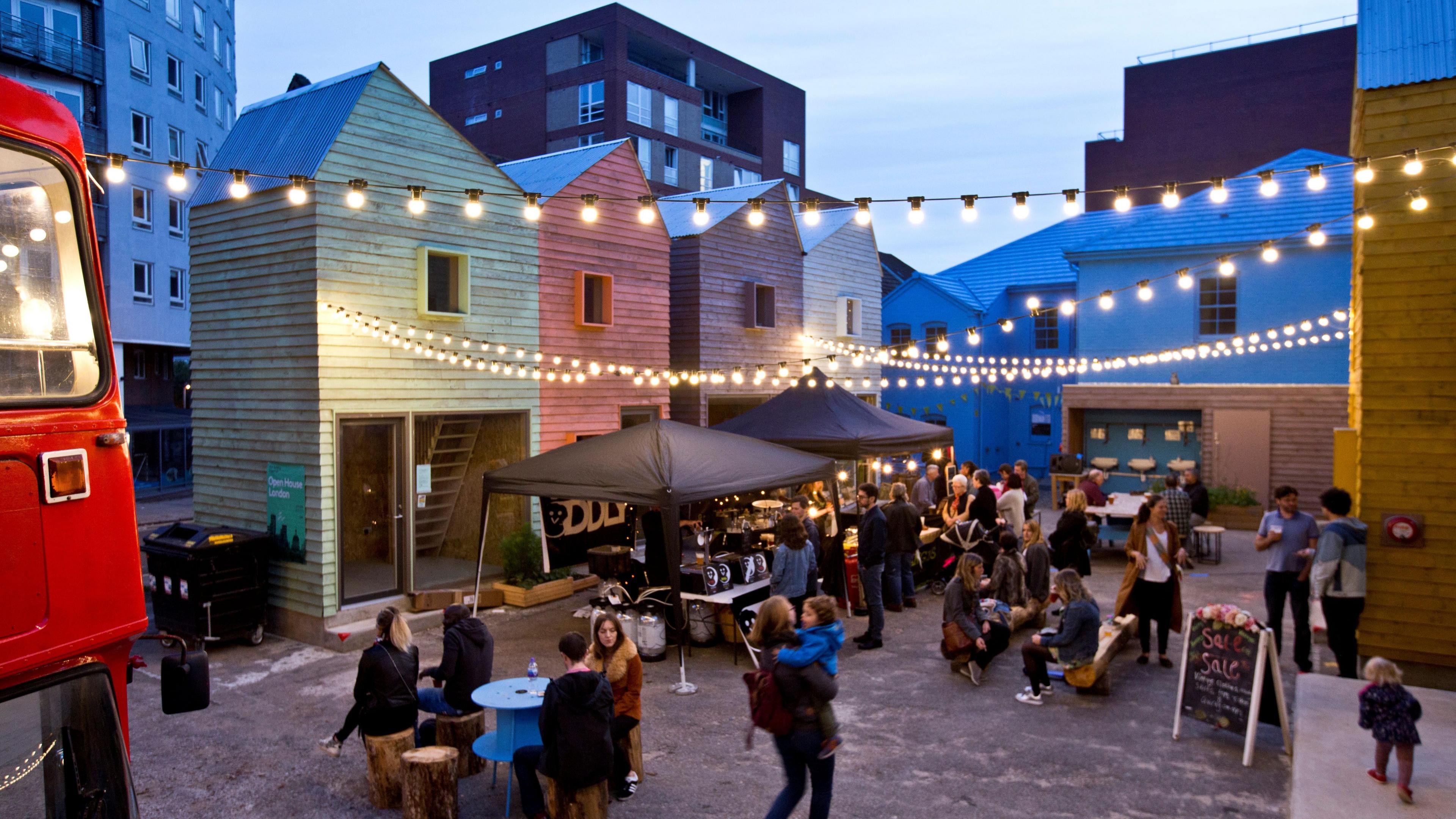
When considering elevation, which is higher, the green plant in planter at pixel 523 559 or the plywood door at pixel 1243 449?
the plywood door at pixel 1243 449

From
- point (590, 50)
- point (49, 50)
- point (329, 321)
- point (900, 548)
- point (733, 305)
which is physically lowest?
point (900, 548)

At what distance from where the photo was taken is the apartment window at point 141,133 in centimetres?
2947

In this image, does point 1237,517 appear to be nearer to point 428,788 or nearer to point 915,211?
point 915,211

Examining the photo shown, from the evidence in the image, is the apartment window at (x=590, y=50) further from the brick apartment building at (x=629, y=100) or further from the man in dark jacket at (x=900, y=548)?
the man in dark jacket at (x=900, y=548)

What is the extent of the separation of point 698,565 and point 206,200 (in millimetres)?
7968

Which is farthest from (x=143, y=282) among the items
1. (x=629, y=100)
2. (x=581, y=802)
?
(x=581, y=802)

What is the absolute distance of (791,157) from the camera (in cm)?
4516

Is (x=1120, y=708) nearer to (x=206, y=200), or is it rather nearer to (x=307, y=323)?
(x=307, y=323)

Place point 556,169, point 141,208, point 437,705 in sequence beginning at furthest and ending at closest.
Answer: point 141,208 → point 556,169 → point 437,705

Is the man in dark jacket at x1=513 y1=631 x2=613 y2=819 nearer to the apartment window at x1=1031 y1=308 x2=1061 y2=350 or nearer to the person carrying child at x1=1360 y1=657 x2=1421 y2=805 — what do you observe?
the person carrying child at x1=1360 y1=657 x2=1421 y2=805

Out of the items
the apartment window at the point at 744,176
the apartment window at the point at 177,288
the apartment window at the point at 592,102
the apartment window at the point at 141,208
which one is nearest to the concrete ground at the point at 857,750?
the apartment window at the point at 141,208

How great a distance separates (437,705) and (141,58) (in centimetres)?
3141

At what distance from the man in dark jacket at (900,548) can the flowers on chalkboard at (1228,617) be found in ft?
13.5

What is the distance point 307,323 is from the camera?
10.6 m
